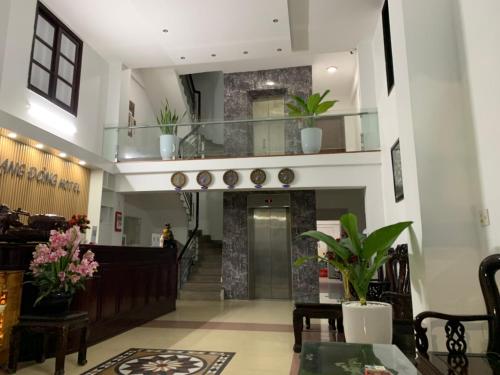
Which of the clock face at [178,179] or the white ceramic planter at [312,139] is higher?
the white ceramic planter at [312,139]

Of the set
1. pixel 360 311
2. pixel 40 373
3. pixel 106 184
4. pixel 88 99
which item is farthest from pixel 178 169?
pixel 360 311

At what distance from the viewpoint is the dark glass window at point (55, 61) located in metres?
6.71

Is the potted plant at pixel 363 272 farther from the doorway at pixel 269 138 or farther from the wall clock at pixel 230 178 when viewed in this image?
the doorway at pixel 269 138

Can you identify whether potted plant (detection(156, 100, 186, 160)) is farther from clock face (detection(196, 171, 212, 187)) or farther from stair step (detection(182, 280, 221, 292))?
stair step (detection(182, 280, 221, 292))

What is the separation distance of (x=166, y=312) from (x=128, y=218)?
11.4 ft

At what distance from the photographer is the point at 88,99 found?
8164mm

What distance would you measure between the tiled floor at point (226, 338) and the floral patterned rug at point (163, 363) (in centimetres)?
13

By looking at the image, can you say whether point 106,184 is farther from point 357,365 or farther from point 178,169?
point 357,365

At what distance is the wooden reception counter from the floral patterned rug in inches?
31.0

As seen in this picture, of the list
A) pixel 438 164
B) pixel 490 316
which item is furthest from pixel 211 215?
pixel 490 316

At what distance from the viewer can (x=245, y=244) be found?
373 inches

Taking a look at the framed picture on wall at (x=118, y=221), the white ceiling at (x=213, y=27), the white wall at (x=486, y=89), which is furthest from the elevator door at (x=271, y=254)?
the white wall at (x=486, y=89)

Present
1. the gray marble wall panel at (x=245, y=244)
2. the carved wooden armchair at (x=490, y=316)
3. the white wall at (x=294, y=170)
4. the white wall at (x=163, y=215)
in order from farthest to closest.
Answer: the white wall at (x=163, y=215)
the gray marble wall panel at (x=245, y=244)
the white wall at (x=294, y=170)
the carved wooden armchair at (x=490, y=316)

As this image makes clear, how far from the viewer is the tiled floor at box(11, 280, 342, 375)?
3.70 meters
